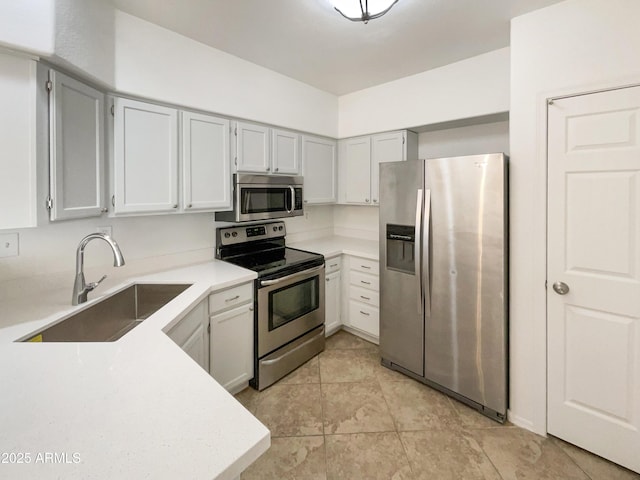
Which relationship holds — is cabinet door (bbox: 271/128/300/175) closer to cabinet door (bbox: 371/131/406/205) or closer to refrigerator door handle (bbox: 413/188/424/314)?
cabinet door (bbox: 371/131/406/205)

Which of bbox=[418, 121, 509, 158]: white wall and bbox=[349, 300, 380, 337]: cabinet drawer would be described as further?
bbox=[349, 300, 380, 337]: cabinet drawer

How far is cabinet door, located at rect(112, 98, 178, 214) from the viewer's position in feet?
6.17

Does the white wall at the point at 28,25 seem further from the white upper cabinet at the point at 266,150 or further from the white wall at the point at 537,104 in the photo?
the white wall at the point at 537,104

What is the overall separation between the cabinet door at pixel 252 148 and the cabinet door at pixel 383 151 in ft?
3.63

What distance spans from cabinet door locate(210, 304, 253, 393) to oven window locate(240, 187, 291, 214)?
32.0 inches

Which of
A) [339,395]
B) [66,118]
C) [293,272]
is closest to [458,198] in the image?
[293,272]

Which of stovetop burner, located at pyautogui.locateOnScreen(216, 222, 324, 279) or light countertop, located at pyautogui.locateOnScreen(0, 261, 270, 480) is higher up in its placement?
stovetop burner, located at pyautogui.locateOnScreen(216, 222, 324, 279)

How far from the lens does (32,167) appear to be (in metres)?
1.36

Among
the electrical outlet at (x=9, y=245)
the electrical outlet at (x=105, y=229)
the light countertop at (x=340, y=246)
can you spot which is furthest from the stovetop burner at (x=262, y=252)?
the electrical outlet at (x=9, y=245)

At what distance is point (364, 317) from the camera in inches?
122

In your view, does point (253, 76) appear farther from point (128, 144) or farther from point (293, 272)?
point (293, 272)

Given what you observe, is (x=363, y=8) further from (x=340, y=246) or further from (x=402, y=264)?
(x=340, y=246)

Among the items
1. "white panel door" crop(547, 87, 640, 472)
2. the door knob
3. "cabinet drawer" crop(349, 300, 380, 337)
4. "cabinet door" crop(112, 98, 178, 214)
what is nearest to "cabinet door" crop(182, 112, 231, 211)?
"cabinet door" crop(112, 98, 178, 214)

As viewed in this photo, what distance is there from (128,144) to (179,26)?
87 cm
